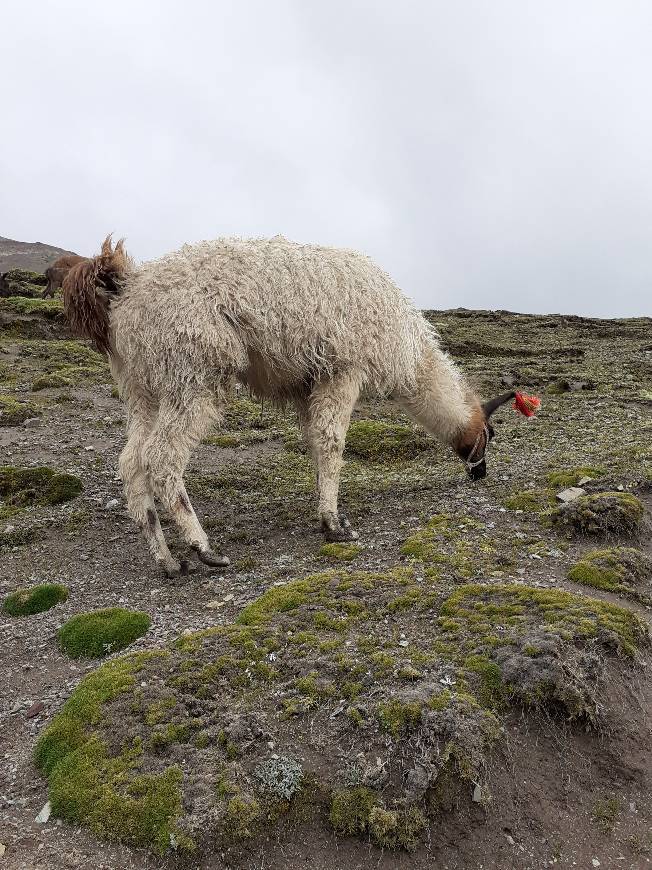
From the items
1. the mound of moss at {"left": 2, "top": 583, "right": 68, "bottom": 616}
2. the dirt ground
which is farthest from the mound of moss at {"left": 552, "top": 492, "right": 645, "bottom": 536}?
the mound of moss at {"left": 2, "top": 583, "right": 68, "bottom": 616}

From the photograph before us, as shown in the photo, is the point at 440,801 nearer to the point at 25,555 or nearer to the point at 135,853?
the point at 135,853

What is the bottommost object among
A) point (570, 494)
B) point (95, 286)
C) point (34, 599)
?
point (34, 599)

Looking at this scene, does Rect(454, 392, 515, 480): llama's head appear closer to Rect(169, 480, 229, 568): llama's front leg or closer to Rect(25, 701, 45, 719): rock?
Rect(169, 480, 229, 568): llama's front leg

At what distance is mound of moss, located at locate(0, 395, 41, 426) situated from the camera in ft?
57.1

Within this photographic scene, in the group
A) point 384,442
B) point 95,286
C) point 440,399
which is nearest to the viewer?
point 95,286

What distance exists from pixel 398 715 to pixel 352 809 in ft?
2.62

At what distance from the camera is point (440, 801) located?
14.7 feet

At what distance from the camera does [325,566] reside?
8.34 meters

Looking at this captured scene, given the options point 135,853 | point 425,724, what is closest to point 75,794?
point 135,853

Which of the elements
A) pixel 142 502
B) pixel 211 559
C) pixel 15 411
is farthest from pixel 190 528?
pixel 15 411

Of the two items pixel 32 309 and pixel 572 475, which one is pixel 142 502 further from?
pixel 32 309

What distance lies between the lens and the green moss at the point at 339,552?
27.9 feet

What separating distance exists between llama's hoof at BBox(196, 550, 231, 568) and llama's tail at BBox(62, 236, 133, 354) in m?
3.74

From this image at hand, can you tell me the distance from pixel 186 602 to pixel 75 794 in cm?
335
